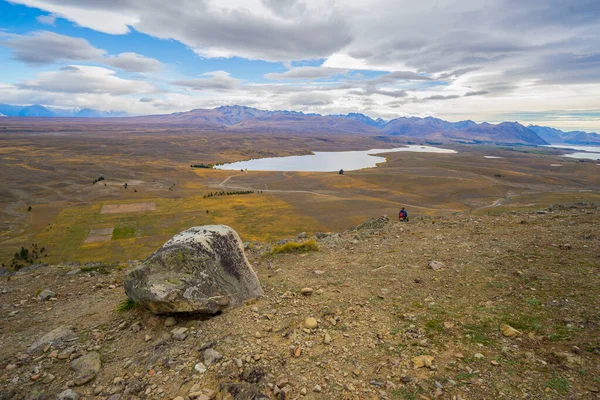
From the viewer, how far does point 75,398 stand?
20.8 feet

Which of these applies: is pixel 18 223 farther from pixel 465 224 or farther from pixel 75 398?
pixel 465 224

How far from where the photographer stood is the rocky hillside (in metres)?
6.10

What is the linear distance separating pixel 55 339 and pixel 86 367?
6.38ft

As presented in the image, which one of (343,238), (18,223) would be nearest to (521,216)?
(343,238)

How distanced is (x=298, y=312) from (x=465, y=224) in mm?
13517

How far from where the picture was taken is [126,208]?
6831cm

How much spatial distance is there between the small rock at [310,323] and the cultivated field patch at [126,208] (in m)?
68.6

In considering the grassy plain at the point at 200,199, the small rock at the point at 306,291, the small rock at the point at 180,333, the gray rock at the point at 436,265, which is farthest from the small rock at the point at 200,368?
the grassy plain at the point at 200,199

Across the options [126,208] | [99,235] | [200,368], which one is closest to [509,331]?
[200,368]

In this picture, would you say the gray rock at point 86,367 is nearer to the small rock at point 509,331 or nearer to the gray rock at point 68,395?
the gray rock at point 68,395

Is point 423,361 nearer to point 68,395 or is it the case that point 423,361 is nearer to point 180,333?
point 180,333

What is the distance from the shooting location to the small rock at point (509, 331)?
23.6 ft

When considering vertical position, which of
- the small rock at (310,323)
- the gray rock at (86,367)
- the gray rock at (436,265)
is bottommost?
the gray rock at (86,367)

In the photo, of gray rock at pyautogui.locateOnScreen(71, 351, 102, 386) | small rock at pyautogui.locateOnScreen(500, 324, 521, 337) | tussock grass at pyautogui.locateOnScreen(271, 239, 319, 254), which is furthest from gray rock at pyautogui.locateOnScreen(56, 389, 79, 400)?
tussock grass at pyautogui.locateOnScreen(271, 239, 319, 254)
